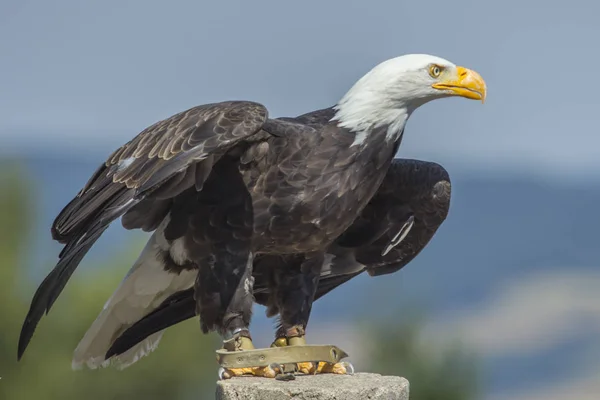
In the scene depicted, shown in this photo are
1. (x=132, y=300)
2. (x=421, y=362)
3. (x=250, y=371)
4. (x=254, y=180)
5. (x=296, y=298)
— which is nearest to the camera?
(x=250, y=371)

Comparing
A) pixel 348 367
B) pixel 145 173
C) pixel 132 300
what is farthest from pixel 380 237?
pixel 145 173

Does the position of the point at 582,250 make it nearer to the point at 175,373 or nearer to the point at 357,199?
the point at 175,373

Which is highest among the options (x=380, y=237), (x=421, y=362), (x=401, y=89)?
(x=401, y=89)

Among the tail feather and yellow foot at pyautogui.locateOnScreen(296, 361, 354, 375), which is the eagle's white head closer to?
A: yellow foot at pyautogui.locateOnScreen(296, 361, 354, 375)

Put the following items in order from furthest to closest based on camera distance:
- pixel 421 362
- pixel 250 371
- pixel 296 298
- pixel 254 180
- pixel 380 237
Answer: pixel 421 362 < pixel 380 237 < pixel 296 298 < pixel 254 180 < pixel 250 371

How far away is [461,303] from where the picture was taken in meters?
117

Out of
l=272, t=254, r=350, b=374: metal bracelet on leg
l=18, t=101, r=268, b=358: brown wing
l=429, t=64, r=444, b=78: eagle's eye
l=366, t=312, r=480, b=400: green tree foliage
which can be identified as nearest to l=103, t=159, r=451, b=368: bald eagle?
l=272, t=254, r=350, b=374: metal bracelet on leg

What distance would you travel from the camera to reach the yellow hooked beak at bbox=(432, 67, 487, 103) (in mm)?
6500

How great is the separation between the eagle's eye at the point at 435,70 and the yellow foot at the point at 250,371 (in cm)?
155

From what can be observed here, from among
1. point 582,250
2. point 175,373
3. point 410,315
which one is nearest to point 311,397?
point 175,373

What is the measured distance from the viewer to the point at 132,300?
23.0 ft

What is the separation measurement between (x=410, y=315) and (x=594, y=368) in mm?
42522

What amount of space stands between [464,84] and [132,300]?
1.99 m

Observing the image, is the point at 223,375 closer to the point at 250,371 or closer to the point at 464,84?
the point at 250,371
